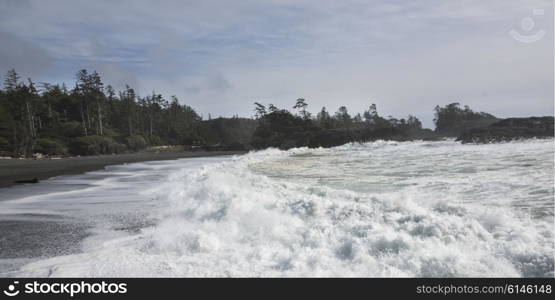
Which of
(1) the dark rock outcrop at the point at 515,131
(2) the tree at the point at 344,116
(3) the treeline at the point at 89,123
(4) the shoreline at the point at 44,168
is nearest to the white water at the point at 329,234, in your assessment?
(4) the shoreline at the point at 44,168

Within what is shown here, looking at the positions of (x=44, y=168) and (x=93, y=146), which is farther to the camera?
(x=93, y=146)

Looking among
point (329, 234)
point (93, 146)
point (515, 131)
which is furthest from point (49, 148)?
point (329, 234)

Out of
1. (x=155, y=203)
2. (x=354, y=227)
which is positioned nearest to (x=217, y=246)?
(x=354, y=227)

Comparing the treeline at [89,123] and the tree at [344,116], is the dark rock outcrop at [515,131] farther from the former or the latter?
the tree at [344,116]

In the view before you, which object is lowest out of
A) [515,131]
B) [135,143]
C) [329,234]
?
[329,234]

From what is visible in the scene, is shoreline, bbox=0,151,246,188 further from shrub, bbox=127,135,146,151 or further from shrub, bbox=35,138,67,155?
shrub, bbox=127,135,146,151

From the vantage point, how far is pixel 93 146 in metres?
70.3

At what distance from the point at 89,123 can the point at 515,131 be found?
84.3 metres

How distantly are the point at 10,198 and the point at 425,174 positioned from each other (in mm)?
15285

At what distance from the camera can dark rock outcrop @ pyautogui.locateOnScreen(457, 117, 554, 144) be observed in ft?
131

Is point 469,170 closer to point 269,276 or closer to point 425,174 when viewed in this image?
point 425,174

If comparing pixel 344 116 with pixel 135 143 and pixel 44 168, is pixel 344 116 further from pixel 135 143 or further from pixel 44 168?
pixel 44 168

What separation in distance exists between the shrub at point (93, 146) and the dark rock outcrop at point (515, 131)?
62.8 meters

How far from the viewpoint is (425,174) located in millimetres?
12797
